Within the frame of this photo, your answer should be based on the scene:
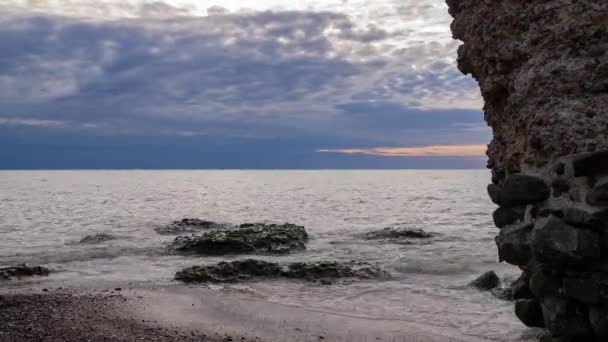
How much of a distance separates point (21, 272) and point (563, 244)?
15.5 metres

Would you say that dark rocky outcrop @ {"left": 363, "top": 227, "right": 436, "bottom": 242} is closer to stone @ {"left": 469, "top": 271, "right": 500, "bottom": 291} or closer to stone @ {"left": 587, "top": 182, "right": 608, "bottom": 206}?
stone @ {"left": 469, "top": 271, "right": 500, "bottom": 291}

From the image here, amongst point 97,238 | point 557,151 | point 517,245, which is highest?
point 557,151

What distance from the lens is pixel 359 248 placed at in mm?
24422

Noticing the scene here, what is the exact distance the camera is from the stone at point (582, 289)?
250 inches

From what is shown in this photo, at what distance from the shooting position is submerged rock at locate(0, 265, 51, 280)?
15858mm

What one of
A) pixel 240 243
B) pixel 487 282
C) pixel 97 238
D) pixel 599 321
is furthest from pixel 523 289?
pixel 97 238

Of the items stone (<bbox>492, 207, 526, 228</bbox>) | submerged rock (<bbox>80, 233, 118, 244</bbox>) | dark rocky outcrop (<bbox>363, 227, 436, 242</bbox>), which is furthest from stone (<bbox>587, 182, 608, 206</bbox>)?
submerged rock (<bbox>80, 233, 118, 244</bbox>)

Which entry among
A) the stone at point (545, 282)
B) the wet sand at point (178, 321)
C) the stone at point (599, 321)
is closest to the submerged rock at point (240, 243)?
the wet sand at point (178, 321)

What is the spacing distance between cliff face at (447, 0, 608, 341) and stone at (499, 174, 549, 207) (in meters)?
0.01

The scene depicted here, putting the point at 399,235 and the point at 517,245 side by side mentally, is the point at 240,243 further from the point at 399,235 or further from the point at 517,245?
the point at 517,245

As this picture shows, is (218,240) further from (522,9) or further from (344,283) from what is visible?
(522,9)

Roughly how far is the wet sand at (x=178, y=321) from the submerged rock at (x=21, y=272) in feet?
10.5

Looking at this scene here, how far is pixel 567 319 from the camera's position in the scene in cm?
686

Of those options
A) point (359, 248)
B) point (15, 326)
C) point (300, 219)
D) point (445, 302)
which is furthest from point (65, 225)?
point (445, 302)
